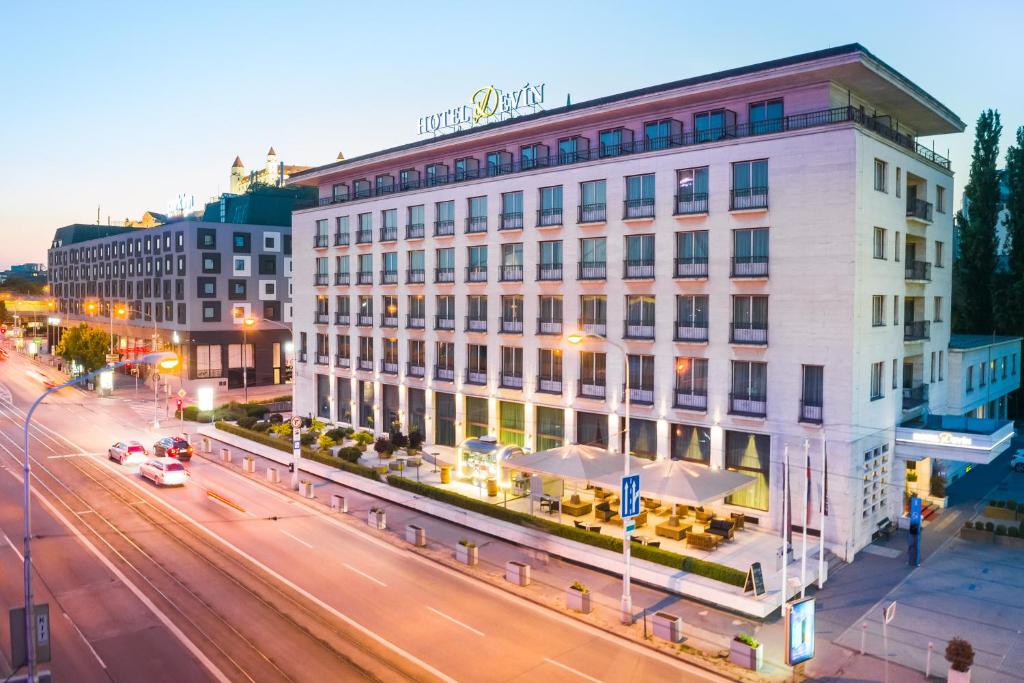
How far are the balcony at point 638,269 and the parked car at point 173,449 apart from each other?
116 ft

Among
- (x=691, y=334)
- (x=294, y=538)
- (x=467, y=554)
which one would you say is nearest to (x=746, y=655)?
(x=467, y=554)

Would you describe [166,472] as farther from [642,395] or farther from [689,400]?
[689,400]

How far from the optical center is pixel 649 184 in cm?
4319

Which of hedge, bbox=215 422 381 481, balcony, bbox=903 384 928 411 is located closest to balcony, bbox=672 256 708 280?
balcony, bbox=903 384 928 411

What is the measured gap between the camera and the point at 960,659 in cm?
2147

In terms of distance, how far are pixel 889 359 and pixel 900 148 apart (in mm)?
11230

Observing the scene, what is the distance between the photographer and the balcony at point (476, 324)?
53062 millimetres

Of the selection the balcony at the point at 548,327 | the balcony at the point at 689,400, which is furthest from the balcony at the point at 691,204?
the balcony at the point at 548,327

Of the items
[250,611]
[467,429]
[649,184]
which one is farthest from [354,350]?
[250,611]

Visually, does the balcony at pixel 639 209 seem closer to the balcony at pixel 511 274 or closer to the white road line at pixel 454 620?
the balcony at pixel 511 274

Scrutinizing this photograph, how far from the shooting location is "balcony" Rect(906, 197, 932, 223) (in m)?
40.7

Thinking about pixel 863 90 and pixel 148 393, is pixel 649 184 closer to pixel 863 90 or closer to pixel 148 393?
pixel 863 90

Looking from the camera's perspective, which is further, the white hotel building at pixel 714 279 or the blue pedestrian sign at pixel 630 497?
the white hotel building at pixel 714 279

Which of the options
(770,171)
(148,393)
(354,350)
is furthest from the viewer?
(148,393)
